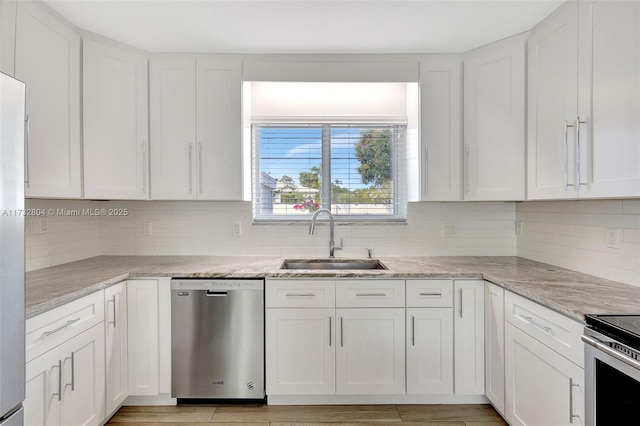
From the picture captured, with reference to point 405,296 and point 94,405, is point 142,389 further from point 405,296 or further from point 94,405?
point 405,296

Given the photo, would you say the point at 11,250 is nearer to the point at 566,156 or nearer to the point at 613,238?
the point at 566,156

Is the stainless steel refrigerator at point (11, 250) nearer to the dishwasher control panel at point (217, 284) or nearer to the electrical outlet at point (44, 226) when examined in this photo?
the dishwasher control panel at point (217, 284)

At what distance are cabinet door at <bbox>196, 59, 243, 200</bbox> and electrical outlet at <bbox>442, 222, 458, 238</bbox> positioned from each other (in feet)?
5.42

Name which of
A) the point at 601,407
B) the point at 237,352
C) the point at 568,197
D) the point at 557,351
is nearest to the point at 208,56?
the point at 237,352

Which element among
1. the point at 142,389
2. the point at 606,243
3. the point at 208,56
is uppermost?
the point at 208,56

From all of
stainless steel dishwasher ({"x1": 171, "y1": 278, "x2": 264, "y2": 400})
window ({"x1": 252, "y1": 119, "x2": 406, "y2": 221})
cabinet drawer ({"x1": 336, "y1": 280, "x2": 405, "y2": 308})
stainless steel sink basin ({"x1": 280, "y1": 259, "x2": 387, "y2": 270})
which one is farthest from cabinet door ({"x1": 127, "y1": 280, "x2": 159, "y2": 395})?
cabinet drawer ({"x1": 336, "y1": 280, "x2": 405, "y2": 308})

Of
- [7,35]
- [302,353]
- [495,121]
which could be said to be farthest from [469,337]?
[7,35]

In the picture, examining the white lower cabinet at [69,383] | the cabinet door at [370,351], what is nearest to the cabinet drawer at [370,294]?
the cabinet door at [370,351]

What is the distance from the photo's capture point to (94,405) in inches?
73.4

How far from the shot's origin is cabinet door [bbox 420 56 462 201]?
249cm

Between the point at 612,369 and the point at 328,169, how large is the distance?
2.18m

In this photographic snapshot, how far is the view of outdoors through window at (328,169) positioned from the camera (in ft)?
9.62

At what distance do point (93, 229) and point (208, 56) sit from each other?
1.64 meters

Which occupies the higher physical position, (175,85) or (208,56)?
(208,56)
